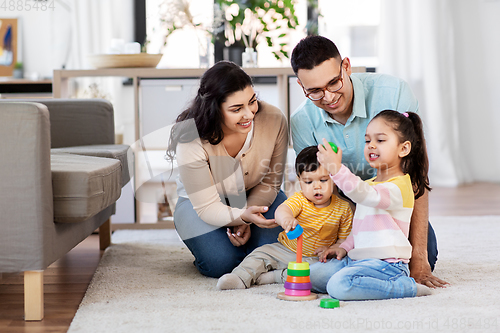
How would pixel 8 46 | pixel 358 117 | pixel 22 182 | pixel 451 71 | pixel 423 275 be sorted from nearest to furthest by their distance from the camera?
1. pixel 22 182
2. pixel 423 275
3. pixel 358 117
4. pixel 451 71
5. pixel 8 46

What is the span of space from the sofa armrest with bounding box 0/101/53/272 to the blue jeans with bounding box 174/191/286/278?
57 centimetres

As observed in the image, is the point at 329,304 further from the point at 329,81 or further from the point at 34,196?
the point at 34,196

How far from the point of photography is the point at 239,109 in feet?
5.22

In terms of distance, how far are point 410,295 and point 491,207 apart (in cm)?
178

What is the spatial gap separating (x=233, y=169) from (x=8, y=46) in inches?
123

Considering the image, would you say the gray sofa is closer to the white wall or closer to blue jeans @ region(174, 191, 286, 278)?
blue jeans @ region(174, 191, 286, 278)

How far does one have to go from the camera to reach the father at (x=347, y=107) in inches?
61.3

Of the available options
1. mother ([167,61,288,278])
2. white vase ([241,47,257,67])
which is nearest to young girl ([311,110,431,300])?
mother ([167,61,288,278])

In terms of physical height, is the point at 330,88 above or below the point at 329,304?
above

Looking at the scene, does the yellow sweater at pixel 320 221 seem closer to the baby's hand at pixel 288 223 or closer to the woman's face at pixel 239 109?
the baby's hand at pixel 288 223

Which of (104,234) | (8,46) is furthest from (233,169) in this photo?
(8,46)

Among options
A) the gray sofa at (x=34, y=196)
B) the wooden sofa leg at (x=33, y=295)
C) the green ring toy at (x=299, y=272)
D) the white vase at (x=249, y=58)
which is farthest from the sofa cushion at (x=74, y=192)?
the white vase at (x=249, y=58)

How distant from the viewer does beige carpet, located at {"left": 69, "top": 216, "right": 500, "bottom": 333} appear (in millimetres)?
1204

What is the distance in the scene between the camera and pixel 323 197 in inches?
62.4
